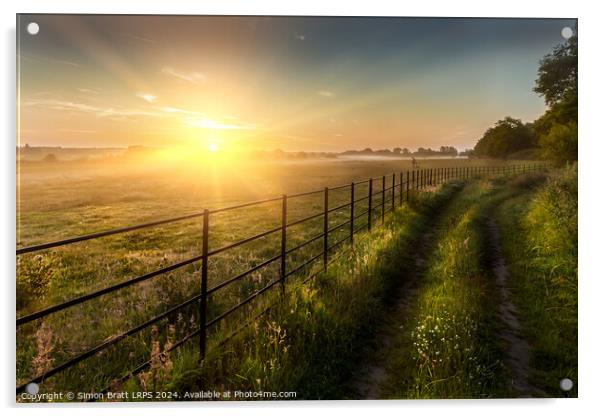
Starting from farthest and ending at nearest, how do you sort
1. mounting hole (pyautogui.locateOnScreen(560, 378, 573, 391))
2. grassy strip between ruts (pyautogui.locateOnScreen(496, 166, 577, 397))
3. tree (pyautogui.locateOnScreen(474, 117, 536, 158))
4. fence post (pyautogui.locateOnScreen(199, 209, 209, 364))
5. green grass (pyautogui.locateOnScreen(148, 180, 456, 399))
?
tree (pyautogui.locateOnScreen(474, 117, 536, 158)) → grassy strip between ruts (pyautogui.locateOnScreen(496, 166, 577, 397)) → mounting hole (pyautogui.locateOnScreen(560, 378, 573, 391)) → green grass (pyautogui.locateOnScreen(148, 180, 456, 399)) → fence post (pyautogui.locateOnScreen(199, 209, 209, 364))

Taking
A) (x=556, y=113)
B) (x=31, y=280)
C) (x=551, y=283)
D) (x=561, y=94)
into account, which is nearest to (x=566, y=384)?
(x=551, y=283)

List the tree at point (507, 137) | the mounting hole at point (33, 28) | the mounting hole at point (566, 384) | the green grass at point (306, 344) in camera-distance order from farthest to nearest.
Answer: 1. the tree at point (507, 137)
2. the mounting hole at point (33, 28)
3. the mounting hole at point (566, 384)
4. the green grass at point (306, 344)

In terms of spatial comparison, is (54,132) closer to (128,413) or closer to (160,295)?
(160,295)

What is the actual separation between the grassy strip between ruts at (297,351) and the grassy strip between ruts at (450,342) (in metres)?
0.49

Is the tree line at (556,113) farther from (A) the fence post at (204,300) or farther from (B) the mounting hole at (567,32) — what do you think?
(A) the fence post at (204,300)

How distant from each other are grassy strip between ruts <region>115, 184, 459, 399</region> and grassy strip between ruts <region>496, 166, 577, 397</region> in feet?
6.33

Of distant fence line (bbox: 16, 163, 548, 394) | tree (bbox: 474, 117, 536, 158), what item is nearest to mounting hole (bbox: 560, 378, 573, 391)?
tree (bbox: 474, 117, 536, 158)

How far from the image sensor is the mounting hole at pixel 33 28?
4.65 metres

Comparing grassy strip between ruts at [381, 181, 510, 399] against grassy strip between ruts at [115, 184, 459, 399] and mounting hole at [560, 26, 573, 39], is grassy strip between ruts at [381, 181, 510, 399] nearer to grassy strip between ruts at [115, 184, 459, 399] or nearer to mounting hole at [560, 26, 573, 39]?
grassy strip between ruts at [115, 184, 459, 399]

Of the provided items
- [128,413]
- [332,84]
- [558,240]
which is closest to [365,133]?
[332,84]

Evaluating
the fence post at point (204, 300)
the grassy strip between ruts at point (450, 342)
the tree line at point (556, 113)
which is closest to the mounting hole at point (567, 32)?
the tree line at point (556, 113)

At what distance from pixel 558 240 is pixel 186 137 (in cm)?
602

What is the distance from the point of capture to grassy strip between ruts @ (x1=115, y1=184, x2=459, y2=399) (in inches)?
→ 149

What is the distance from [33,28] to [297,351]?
5.09 meters
